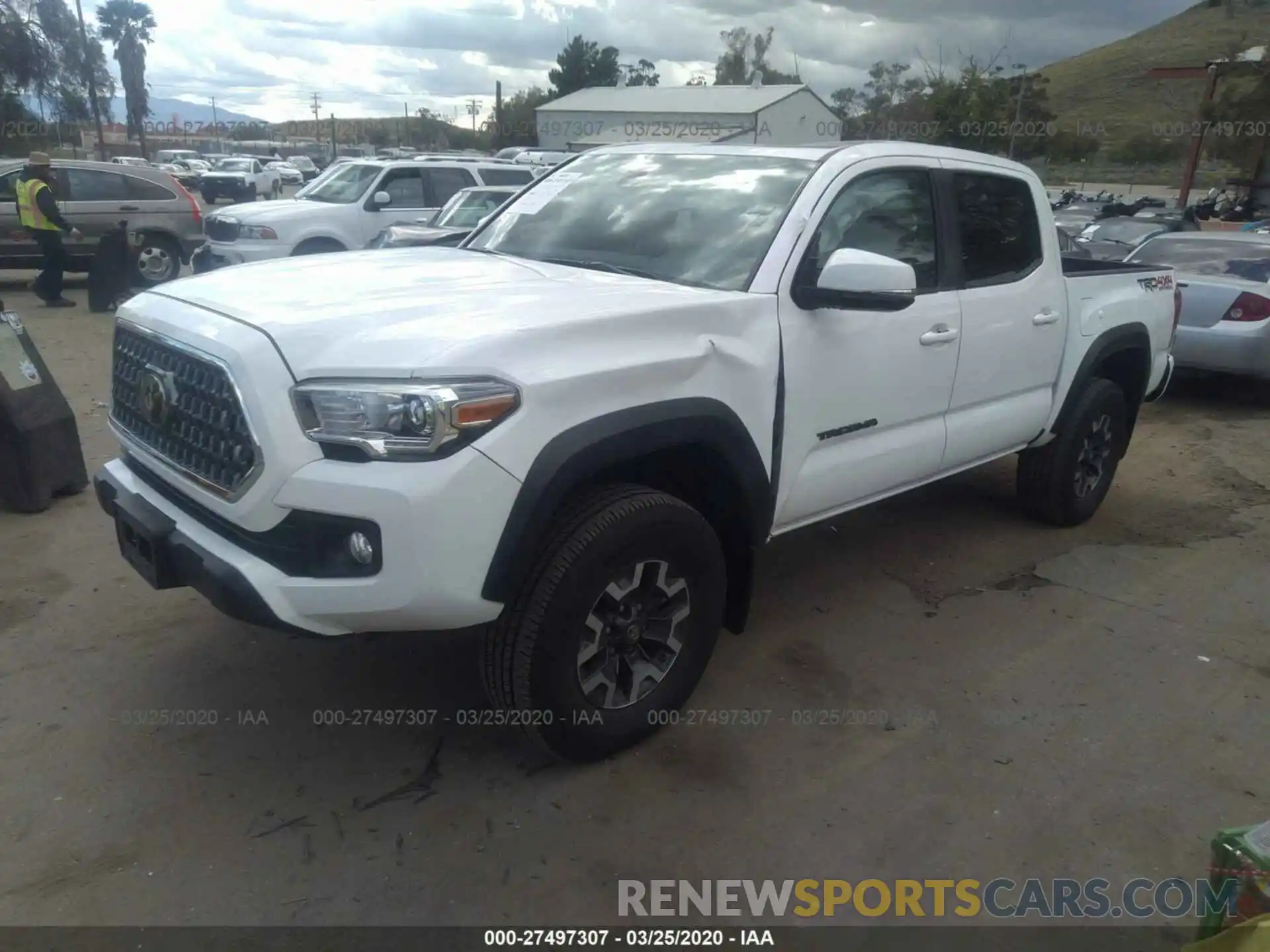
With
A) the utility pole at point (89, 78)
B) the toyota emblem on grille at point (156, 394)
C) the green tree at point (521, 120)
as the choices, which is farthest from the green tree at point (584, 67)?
the toyota emblem on grille at point (156, 394)

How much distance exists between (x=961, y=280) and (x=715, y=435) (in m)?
1.71

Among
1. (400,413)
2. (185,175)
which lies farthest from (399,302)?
(185,175)

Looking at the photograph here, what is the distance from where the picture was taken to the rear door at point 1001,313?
4.24 metres

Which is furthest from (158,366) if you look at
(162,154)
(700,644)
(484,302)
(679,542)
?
(162,154)

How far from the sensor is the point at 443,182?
12773mm

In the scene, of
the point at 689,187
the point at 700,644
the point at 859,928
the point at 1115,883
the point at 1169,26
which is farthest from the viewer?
the point at 1169,26

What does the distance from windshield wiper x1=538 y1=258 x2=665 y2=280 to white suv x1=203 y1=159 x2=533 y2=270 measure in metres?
8.19

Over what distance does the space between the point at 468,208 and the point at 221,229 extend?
3002mm

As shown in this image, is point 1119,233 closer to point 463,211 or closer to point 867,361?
point 463,211

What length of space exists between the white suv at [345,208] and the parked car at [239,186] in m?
22.2

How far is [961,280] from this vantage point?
4180 millimetres

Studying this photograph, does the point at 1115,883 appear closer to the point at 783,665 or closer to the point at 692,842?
the point at 692,842

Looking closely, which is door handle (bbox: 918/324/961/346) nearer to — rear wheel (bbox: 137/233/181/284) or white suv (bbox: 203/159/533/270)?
white suv (bbox: 203/159/533/270)

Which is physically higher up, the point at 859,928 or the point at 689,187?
the point at 689,187
